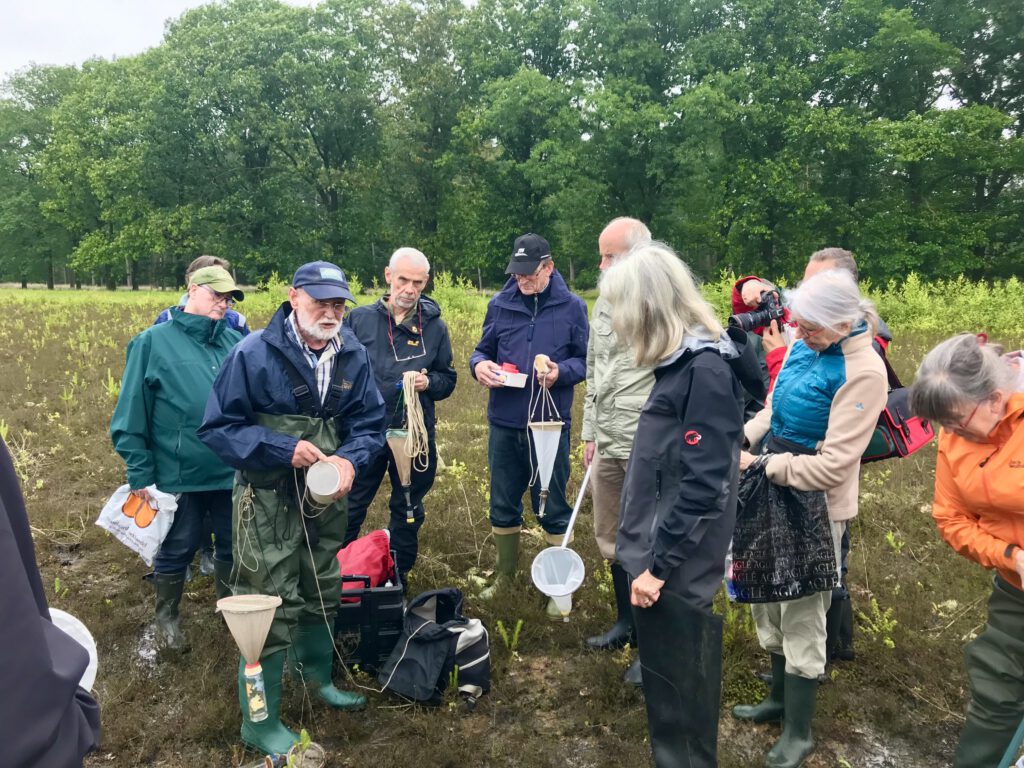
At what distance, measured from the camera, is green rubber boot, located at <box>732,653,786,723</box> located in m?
3.33

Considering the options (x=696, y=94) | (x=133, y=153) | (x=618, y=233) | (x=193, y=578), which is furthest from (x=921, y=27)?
(x=133, y=153)

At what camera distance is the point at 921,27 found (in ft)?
96.3

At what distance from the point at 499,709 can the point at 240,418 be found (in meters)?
1.97

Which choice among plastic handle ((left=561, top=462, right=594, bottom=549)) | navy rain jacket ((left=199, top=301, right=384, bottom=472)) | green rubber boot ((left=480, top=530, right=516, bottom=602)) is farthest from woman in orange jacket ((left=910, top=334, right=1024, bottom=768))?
green rubber boot ((left=480, top=530, right=516, bottom=602))

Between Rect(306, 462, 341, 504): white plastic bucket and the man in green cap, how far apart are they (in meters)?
1.19

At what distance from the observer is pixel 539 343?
446 centimetres

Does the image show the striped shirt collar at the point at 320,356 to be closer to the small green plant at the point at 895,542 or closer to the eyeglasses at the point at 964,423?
the eyeglasses at the point at 964,423

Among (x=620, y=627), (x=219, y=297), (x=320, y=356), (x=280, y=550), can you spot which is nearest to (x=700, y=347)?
(x=320, y=356)

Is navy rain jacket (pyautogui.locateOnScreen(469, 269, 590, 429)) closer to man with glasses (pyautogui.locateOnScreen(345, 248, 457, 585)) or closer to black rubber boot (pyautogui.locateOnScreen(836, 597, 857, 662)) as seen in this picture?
man with glasses (pyautogui.locateOnScreen(345, 248, 457, 585))

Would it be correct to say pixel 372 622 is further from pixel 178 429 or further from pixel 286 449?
pixel 178 429

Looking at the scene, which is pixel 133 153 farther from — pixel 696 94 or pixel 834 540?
pixel 834 540

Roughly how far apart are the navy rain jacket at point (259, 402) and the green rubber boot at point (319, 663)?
3.07 ft

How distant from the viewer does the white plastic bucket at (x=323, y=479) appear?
9.78 feet

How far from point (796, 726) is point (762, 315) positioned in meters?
1.85
